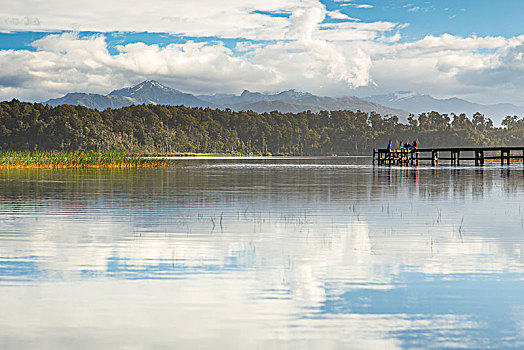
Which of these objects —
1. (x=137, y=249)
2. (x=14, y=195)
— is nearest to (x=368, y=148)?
(x=14, y=195)

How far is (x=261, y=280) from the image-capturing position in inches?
374

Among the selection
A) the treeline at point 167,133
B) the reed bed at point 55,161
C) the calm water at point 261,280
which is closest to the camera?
the calm water at point 261,280

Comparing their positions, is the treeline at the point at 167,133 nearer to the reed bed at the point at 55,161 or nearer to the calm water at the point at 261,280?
the reed bed at the point at 55,161

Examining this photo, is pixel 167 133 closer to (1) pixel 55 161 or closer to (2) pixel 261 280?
(1) pixel 55 161

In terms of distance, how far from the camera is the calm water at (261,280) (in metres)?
6.88

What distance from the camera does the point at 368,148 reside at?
198500mm

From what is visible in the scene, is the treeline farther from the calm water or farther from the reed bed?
the calm water

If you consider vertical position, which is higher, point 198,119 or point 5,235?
point 198,119

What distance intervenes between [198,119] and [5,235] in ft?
572

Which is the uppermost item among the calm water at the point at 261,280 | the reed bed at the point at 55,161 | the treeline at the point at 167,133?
the treeline at the point at 167,133

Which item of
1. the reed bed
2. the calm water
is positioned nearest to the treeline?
the reed bed

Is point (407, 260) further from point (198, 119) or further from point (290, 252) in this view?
point (198, 119)

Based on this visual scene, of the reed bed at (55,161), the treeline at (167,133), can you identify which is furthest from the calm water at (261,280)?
the treeline at (167,133)

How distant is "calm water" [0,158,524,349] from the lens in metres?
6.88
